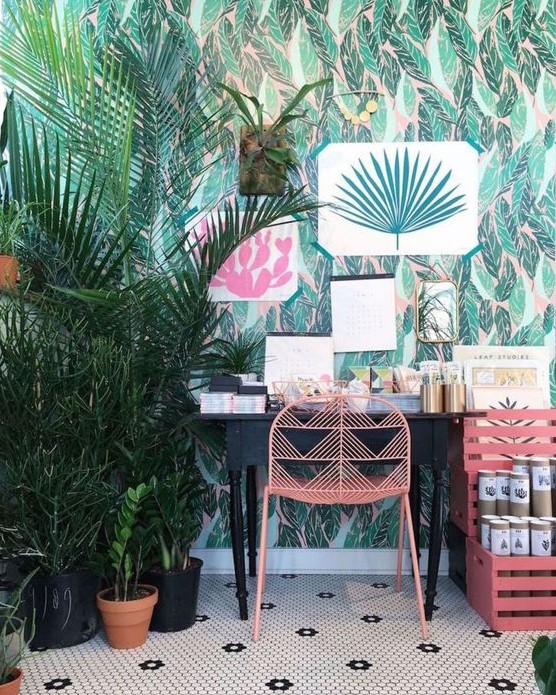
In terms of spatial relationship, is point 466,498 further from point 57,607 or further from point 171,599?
point 57,607

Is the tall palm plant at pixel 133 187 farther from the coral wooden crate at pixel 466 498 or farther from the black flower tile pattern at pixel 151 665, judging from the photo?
the coral wooden crate at pixel 466 498

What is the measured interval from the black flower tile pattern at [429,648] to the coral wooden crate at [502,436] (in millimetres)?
679

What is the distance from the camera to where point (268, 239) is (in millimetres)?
2893

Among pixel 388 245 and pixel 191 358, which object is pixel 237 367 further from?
pixel 388 245

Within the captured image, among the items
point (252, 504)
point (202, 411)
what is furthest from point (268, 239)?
point (252, 504)

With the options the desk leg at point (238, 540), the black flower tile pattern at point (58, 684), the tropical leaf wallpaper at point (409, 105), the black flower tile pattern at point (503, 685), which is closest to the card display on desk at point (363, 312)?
the tropical leaf wallpaper at point (409, 105)

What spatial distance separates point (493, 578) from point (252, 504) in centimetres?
102

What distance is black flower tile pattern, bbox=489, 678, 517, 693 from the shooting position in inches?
68.5

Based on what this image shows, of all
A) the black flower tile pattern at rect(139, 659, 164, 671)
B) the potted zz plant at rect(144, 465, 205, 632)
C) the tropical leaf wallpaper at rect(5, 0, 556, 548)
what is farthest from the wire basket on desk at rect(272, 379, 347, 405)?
the black flower tile pattern at rect(139, 659, 164, 671)

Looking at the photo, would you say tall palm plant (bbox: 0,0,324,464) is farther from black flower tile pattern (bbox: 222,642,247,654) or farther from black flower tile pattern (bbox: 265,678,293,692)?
black flower tile pattern (bbox: 265,678,293,692)

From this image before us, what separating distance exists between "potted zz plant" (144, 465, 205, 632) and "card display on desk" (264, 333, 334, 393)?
773 millimetres

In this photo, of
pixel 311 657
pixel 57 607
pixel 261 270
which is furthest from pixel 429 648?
pixel 261 270

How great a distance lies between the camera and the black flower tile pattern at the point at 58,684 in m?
1.77

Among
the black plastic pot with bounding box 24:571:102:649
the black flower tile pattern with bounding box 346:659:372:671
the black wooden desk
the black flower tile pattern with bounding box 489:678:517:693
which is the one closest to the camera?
the black flower tile pattern with bounding box 489:678:517:693
